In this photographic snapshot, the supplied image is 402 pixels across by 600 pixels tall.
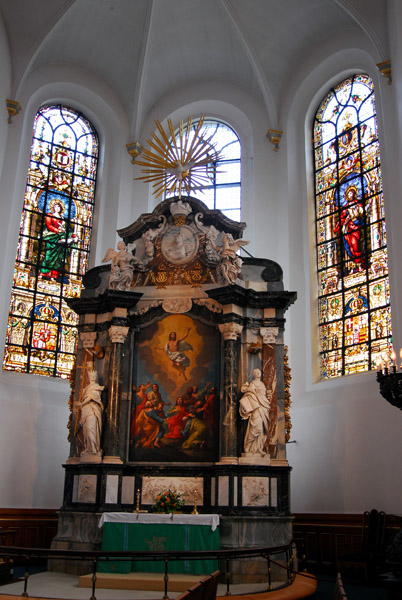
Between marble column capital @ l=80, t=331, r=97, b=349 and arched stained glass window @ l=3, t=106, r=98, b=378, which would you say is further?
arched stained glass window @ l=3, t=106, r=98, b=378

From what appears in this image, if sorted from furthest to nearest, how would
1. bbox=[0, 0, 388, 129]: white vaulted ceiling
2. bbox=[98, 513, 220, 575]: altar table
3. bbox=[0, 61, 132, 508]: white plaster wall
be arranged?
1. bbox=[0, 0, 388, 129]: white vaulted ceiling
2. bbox=[0, 61, 132, 508]: white plaster wall
3. bbox=[98, 513, 220, 575]: altar table

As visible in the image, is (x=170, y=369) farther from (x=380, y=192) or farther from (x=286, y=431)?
(x=380, y=192)

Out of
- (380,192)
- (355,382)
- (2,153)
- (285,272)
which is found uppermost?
(2,153)

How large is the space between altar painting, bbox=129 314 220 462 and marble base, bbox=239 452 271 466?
657 millimetres

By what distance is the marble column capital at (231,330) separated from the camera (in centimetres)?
1257

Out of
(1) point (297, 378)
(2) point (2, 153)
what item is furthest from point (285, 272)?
(2) point (2, 153)

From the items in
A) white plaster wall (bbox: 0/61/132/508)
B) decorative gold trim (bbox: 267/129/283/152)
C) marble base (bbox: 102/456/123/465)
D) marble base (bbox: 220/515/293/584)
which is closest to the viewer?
marble base (bbox: 220/515/293/584)

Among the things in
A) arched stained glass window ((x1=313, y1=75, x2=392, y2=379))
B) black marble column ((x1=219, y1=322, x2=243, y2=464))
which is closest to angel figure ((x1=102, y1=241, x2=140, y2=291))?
black marble column ((x1=219, y1=322, x2=243, y2=464))

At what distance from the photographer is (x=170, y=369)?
12.9 metres

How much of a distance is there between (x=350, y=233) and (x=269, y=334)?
12.6ft

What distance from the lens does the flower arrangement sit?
457 inches

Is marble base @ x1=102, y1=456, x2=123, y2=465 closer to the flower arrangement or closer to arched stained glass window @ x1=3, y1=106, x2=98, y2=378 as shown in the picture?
the flower arrangement

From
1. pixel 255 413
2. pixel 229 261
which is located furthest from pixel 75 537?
pixel 229 261

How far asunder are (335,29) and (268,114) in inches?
101
